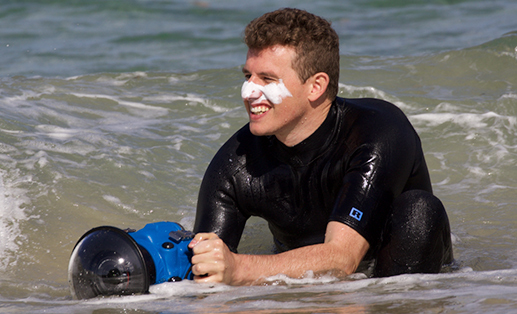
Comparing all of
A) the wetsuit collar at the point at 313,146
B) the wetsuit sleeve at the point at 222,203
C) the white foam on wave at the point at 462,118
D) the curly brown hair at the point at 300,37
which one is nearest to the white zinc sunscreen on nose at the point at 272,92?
the curly brown hair at the point at 300,37

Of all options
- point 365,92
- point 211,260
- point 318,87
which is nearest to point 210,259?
point 211,260

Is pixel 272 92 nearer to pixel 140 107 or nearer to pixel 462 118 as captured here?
A: pixel 462 118

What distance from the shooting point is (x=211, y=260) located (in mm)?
2996

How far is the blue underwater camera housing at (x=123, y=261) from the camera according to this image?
115 inches

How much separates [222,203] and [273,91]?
2.52ft

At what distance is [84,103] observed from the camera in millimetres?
7875

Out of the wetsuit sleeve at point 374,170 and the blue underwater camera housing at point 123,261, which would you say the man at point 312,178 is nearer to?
the wetsuit sleeve at point 374,170

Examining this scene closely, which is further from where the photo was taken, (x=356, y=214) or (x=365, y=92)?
(x=365, y=92)

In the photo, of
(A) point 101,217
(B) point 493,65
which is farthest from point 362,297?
(B) point 493,65

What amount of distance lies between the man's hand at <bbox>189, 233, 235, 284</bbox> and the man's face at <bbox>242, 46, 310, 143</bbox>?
79 cm

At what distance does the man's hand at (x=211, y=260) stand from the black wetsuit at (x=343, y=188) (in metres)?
0.57

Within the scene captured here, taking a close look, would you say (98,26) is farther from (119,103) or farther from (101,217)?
(101,217)

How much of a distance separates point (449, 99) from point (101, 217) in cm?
503

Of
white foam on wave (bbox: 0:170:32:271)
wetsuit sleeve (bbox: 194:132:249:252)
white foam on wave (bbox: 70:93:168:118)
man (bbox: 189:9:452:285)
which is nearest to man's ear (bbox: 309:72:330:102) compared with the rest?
man (bbox: 189:9:452:285)
